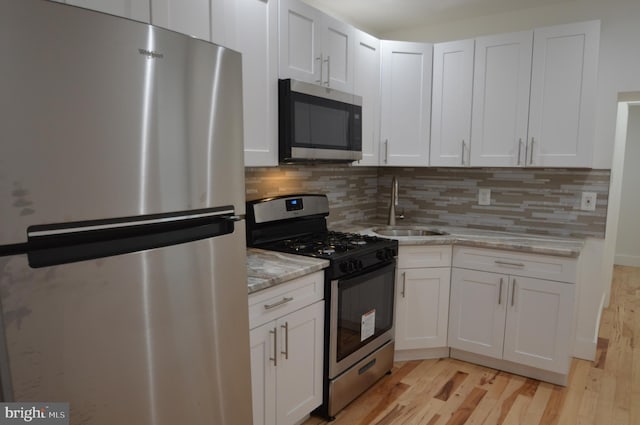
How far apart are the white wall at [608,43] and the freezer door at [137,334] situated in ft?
8.68

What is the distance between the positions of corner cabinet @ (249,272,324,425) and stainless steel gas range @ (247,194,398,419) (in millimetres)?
73

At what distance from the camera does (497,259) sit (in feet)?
8.76

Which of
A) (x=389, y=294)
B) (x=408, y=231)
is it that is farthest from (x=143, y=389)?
(x=408, y=231)

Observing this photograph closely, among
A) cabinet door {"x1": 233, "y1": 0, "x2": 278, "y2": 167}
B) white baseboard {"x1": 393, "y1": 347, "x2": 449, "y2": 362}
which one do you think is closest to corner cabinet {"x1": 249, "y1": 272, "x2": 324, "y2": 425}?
cabinet door {"x1": 233, "y1": 0, "x2": 278, "y2": 167}

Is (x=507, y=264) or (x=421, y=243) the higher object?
(x=421, y=243)

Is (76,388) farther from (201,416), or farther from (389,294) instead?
(389,294)

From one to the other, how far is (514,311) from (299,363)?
59.2 inches

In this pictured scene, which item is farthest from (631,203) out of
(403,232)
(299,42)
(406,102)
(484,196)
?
(299,42)

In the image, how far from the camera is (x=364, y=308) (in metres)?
2.35

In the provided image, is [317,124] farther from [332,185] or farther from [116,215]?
[116,215]

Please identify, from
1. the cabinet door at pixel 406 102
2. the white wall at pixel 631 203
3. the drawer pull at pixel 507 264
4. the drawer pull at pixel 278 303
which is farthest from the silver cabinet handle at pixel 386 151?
the white wall at pixel 631 203

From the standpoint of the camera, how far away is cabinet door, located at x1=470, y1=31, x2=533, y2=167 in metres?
2.73

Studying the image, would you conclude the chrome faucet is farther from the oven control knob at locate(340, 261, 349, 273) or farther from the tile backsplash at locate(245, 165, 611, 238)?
the oven control knob at locate(340, 261, 349, 273)

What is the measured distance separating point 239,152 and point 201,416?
87cm
